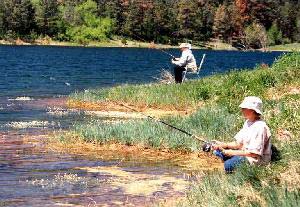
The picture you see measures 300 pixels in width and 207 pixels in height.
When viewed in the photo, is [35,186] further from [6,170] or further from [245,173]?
[245,173]

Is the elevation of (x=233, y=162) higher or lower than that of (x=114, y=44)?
higher

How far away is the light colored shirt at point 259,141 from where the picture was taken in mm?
9914

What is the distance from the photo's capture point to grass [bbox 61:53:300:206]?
835 cm

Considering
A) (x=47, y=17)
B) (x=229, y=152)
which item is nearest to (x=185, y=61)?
(x=229, y=152)

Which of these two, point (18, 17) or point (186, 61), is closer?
point (186, 61)

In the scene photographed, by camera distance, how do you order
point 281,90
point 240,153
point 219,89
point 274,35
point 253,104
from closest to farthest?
point 253,104, point 240,153, point 281,90, point 219,89, point 274,35

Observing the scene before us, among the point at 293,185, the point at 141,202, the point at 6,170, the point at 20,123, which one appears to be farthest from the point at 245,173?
the point at 20,123

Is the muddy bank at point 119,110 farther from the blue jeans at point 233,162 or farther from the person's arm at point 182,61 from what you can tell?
the blue jeans at point 233,162

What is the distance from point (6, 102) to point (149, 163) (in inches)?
624

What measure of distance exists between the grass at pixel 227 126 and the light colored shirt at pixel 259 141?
1.12ft

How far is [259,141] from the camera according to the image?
9953 mm

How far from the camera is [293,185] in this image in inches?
308

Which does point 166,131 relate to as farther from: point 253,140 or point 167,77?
point 167,77

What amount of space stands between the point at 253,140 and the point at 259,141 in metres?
0.11
